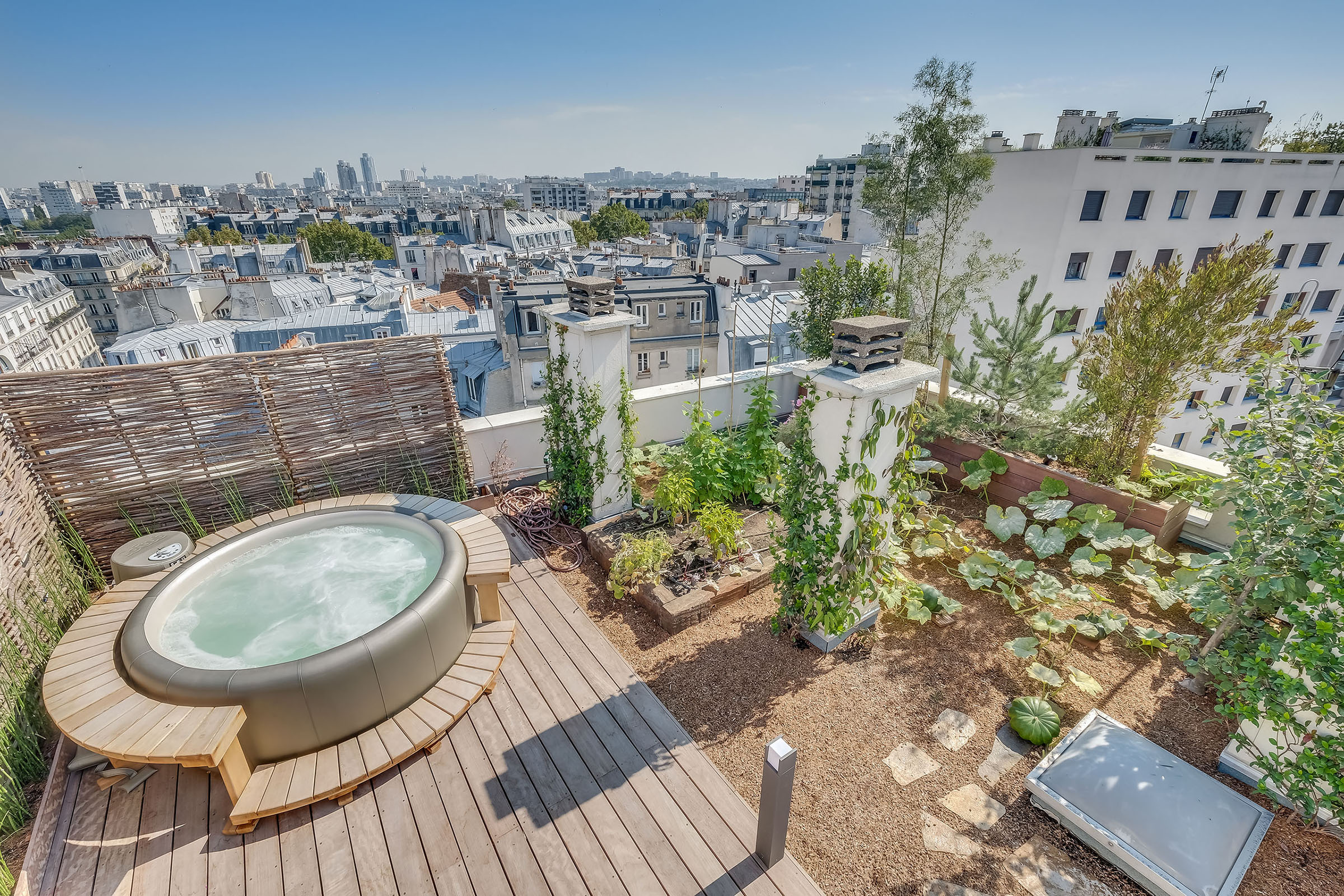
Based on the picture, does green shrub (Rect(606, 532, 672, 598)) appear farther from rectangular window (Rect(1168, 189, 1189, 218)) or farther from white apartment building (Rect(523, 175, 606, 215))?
white apartment building (Rect(523, 175, 606, 215))

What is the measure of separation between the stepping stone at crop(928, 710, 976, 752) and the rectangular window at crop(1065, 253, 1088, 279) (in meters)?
13.0

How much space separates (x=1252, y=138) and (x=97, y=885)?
23170 mm

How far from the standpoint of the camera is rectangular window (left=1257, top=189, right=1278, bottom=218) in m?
13.2

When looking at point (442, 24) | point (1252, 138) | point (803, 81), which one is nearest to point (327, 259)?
point (442, 24)

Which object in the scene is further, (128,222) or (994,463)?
(128,222)

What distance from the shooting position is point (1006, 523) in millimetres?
4336

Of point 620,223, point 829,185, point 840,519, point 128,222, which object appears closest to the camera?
point 840,519

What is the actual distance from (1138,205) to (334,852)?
1732cm

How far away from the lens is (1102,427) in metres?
4.82

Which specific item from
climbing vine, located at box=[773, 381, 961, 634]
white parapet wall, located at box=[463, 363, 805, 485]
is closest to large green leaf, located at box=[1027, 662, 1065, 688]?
climbing vine, located at box=[773, 381, 961, 634]

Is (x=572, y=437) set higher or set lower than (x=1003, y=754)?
higher

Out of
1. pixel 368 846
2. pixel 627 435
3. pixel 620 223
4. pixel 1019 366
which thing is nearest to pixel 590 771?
pixel 368 846

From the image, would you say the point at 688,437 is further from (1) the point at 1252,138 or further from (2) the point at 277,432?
(1) the point at 1252,138

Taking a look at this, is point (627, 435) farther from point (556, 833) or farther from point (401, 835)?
point (401, 835)
